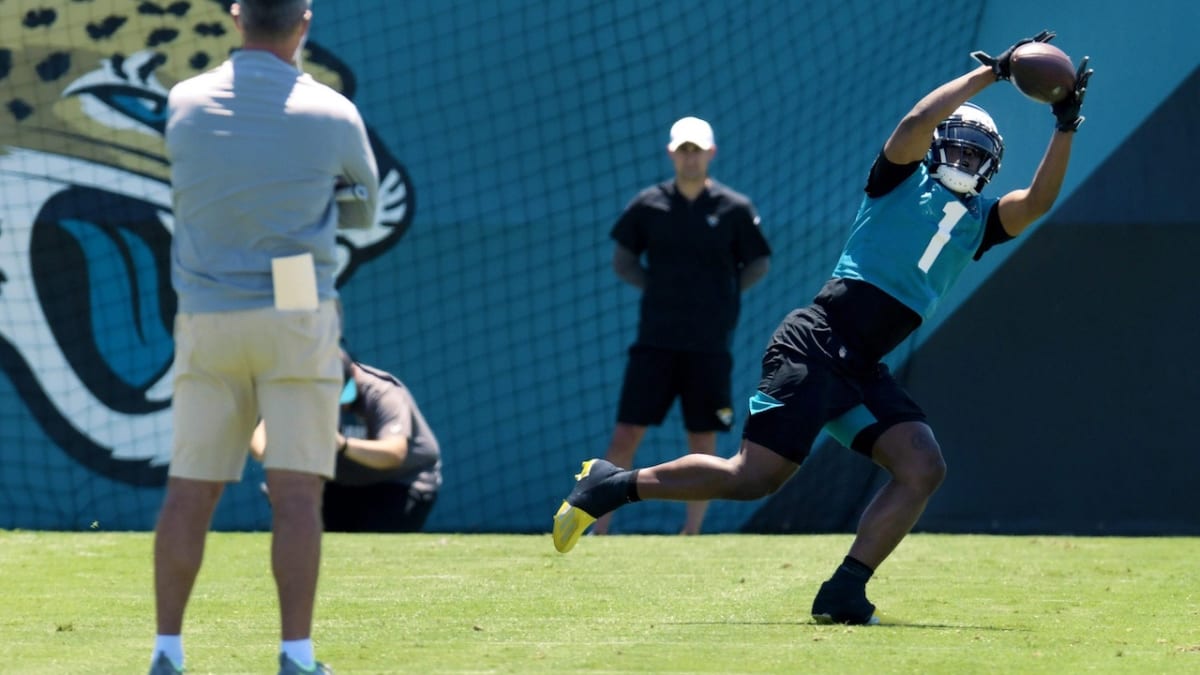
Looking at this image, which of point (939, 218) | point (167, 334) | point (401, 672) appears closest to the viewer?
point (401, 672)

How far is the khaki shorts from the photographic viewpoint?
4.32 m

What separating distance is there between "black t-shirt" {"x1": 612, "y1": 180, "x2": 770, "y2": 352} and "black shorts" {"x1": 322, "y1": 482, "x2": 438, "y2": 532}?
1.45 metres

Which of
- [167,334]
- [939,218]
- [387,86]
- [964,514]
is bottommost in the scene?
[964,514]

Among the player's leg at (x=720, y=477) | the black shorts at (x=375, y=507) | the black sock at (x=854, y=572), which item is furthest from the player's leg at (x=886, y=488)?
the black shorts at (x=375, y=507)

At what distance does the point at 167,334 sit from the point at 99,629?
15.2ft

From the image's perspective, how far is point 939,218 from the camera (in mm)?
6082

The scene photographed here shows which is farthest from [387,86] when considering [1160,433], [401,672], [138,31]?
[401,672]

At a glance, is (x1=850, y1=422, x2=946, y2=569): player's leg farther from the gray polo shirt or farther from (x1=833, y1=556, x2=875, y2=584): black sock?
the gray polo shirt

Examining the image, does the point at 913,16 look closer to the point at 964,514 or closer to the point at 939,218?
the point at 964,514

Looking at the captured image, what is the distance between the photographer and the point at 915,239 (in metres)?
6.06

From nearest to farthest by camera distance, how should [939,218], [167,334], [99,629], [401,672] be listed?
[401,672], [99,629], [939,218], [167,334]

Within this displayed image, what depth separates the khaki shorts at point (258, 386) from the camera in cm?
432

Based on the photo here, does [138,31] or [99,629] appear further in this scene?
[138,31]

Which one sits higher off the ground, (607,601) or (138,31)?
(138,31)
